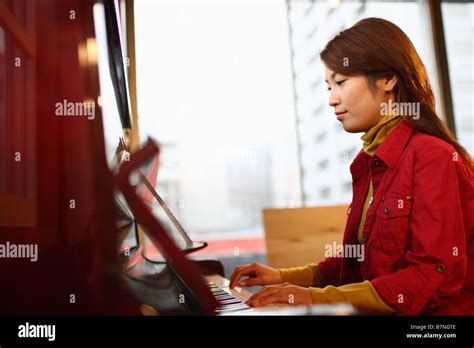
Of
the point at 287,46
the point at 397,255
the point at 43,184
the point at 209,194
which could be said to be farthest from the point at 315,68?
the point at 43,184

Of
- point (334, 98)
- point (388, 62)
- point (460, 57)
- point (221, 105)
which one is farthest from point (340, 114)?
point (460, 57)

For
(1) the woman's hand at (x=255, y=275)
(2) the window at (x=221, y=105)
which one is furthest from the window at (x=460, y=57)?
(1) the woman's hand at (x=255, y=275)

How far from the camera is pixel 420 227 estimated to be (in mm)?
714

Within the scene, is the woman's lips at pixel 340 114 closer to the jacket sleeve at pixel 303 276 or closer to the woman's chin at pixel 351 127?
the woman's chin at pixel 351 127

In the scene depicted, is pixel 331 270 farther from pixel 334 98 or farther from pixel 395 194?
pixel 334 98

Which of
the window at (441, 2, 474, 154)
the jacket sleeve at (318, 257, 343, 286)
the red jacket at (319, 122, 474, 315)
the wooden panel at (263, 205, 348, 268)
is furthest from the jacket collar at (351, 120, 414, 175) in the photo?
the window at (441, 2, 474, 154)

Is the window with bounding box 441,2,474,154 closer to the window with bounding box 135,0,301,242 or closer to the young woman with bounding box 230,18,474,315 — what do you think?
the window with bounding box 135,0,301,242

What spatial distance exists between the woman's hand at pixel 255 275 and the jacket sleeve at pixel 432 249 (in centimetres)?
32

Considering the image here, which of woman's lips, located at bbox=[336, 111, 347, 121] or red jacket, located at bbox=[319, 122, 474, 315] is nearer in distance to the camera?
red jacket, located at bbox=[319, 122, 474, 315]

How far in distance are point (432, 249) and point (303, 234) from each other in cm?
108

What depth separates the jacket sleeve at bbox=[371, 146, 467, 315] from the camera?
691 mm

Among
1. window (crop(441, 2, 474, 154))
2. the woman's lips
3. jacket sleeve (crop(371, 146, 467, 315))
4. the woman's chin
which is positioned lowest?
jacket sleeve (crop(371, 146, 467, 315))

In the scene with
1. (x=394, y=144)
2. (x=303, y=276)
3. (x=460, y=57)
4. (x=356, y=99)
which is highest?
(x=460, y=57)

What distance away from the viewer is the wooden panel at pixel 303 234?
1749 millimetres
